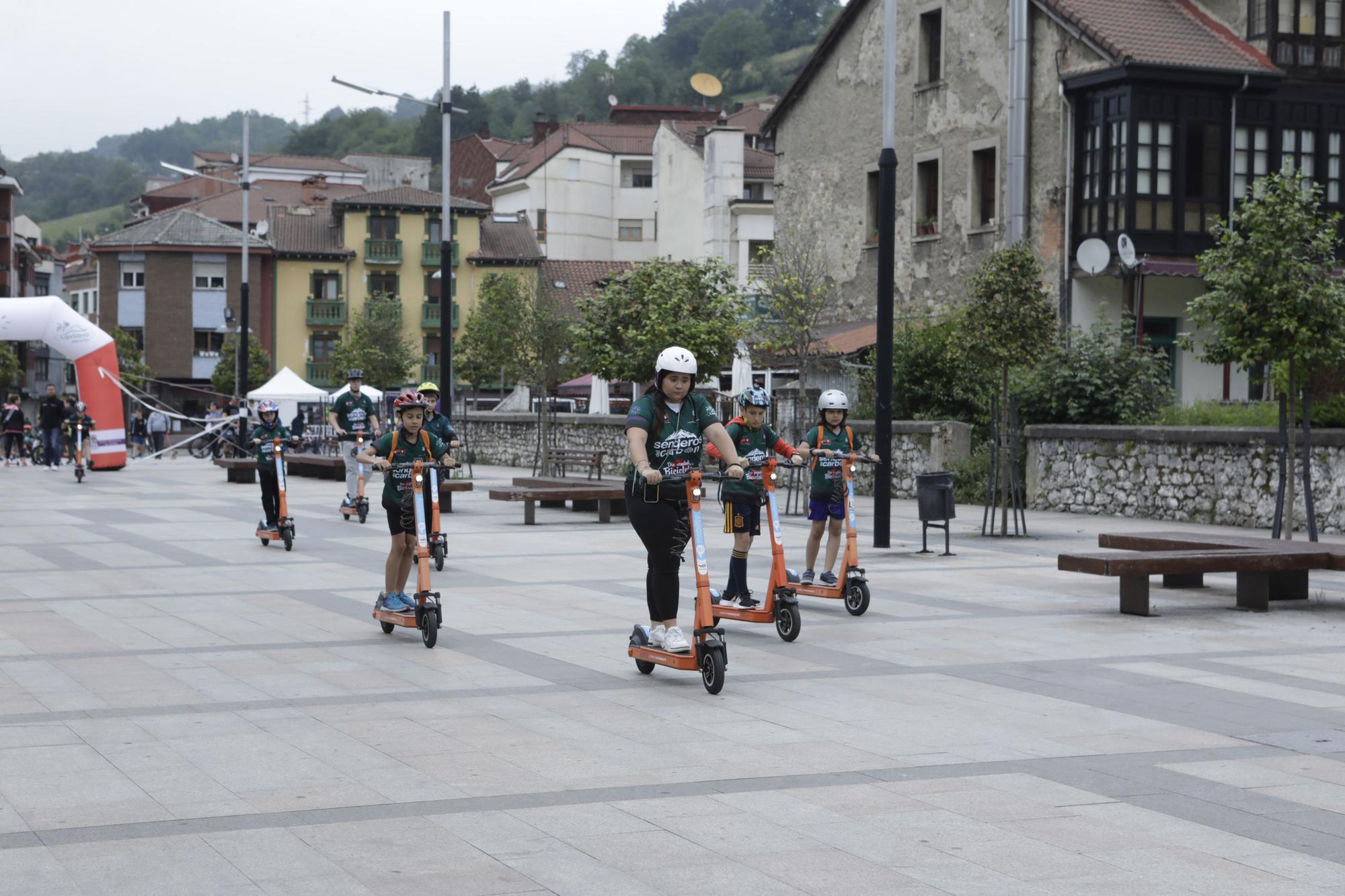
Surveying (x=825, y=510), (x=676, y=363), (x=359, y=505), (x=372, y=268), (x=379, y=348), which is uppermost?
(x=372, y=268)

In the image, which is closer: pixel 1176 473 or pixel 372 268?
pixel 1176 473

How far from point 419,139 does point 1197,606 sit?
121364 mm

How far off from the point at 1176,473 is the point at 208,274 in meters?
66.3

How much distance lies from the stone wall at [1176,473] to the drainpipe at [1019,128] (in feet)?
32.2

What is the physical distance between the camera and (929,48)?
121 ft

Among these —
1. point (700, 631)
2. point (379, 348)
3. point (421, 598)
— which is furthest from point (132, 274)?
point (700, 631)

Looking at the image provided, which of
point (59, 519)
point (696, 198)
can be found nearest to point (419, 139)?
point (696, 198)

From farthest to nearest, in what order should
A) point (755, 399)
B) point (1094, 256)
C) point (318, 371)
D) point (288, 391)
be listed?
point (318, 371) < point (288, 391) < point (1094, 256) < point (755, 399)

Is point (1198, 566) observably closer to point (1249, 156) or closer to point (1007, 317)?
point (1007, 317)

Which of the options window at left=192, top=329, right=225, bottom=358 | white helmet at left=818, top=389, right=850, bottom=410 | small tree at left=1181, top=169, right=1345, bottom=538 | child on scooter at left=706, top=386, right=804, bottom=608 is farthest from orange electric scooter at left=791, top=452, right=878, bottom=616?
window at left=192, top=329, right=225, bottom=358

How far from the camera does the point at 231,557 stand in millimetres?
16359

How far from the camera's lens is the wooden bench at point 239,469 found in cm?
3145

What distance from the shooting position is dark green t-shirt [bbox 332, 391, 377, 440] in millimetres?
20281

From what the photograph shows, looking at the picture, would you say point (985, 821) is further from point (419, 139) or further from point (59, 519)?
point (419, 139)
